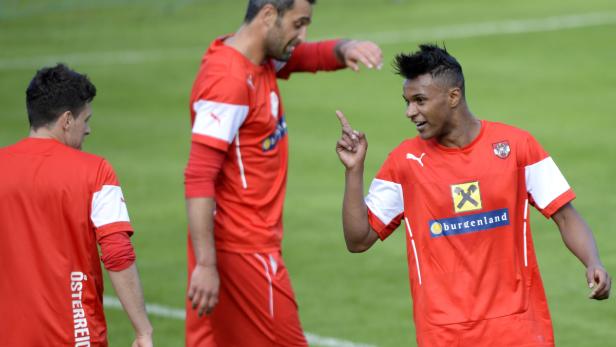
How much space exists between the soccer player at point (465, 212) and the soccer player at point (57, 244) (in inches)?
46.3

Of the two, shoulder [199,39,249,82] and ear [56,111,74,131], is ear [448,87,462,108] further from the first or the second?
ear [56,111,74,131]

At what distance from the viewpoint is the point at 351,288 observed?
11.7 m

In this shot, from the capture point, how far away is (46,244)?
6344 mm

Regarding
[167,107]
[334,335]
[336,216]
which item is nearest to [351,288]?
[334,335]

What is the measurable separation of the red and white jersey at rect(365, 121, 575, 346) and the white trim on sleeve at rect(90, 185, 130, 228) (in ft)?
4.71

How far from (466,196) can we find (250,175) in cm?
138

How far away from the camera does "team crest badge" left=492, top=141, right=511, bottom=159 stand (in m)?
6.49

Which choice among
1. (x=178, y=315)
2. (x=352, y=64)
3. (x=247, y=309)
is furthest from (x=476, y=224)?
(x=178, y=315)

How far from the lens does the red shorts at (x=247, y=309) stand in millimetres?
7352

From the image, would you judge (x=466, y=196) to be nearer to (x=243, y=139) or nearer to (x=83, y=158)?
(x=243, y=139)

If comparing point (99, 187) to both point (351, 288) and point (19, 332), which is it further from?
point (351, 288)

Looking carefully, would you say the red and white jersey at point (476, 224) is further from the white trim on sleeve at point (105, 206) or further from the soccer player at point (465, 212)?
the white trim on sleeve at point (105, 206)

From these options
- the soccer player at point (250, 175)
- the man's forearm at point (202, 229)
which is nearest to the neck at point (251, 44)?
the soccer player at point (250, 175)

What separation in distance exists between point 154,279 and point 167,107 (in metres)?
7.48
